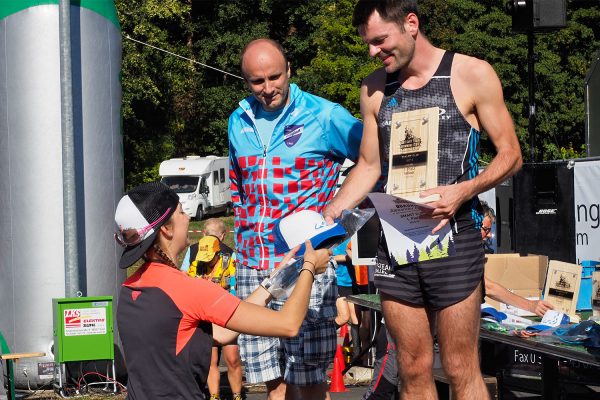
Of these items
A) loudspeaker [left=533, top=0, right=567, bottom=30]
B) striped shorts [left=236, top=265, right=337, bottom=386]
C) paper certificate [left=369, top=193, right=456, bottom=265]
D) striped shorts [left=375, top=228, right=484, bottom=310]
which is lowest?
striped shorts [left=236, top=265, right=337, bottom=386]

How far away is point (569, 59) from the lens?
4044 centimetres

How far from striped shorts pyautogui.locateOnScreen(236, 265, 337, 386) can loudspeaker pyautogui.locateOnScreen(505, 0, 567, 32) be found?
6.31 m

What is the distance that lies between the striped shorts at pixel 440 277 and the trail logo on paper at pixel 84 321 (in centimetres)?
590

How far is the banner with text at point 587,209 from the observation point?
10.3 m

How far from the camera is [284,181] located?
542 centimetres

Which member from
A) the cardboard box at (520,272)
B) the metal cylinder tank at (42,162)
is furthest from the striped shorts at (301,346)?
the metal cylinder tank at (42,162)

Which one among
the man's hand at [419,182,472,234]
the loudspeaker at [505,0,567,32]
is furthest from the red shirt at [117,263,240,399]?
the loudspeaker at [505,0,567,32]

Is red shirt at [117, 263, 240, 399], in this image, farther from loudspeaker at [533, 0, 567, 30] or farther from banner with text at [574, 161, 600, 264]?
loudspeaker at [533, 0, 567, 30]

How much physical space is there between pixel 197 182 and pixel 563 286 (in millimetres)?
34012

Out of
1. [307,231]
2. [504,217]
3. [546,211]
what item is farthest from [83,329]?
[307,231]

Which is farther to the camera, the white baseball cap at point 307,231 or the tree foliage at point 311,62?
the tree foliage at point 311,62

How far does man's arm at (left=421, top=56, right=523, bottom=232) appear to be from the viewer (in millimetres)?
4375

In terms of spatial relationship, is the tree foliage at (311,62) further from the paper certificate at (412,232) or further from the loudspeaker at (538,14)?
the paper certificate at (412,232)

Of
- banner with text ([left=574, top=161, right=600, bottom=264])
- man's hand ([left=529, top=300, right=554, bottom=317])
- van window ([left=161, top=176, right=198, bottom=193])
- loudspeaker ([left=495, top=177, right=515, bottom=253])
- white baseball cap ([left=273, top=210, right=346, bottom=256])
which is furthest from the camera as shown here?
van window ([left=161, top=176, right=198, bottom=193])
